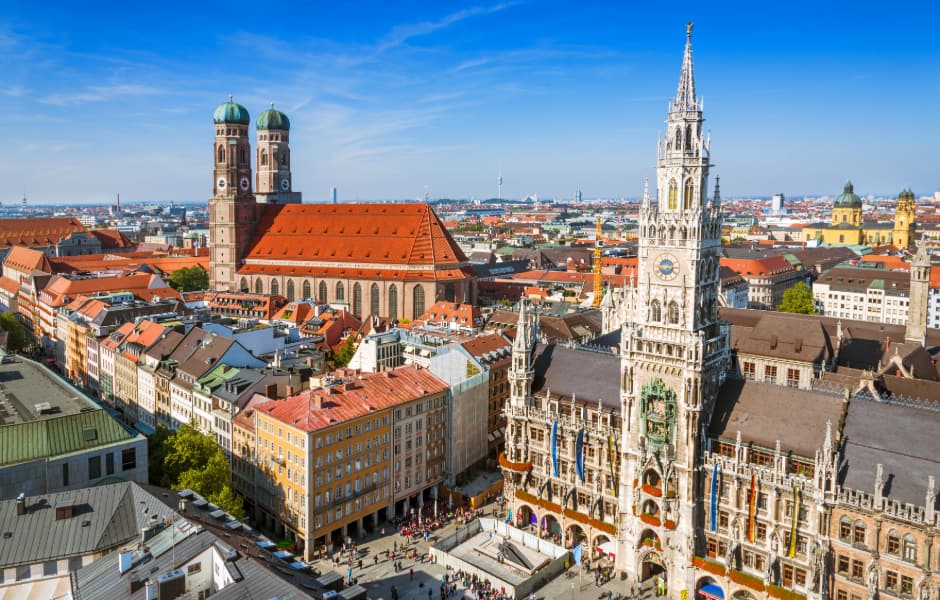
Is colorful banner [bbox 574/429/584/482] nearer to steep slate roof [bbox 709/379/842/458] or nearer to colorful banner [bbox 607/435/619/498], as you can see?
colorful banner [bbox 607/435/619/498]

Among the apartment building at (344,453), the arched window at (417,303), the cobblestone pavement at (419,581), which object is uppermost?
the arched window at (417,303)

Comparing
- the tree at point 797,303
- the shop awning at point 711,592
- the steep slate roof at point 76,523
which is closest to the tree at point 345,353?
the steep slate roof at point 76,523

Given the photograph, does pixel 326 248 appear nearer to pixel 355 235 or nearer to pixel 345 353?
pixel 355 235

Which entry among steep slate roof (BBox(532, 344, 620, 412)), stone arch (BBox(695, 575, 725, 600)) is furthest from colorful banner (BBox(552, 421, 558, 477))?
stone arch (BBox(695, 575, 725, 600))

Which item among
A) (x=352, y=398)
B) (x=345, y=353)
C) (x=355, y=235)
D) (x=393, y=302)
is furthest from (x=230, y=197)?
(x=352, y=398)

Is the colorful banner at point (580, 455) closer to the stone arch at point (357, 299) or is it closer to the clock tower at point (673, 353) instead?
the clock tower at point (673, 353)

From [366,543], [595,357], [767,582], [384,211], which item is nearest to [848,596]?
[767,582]
